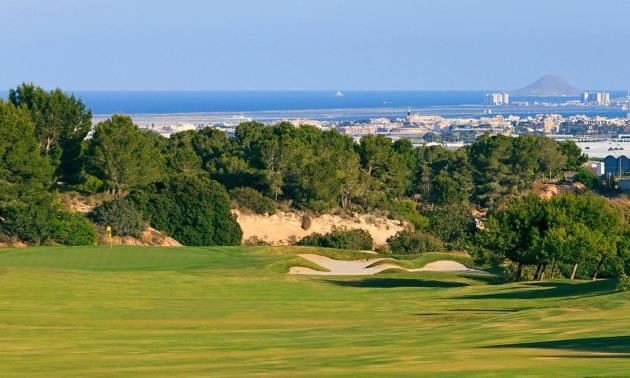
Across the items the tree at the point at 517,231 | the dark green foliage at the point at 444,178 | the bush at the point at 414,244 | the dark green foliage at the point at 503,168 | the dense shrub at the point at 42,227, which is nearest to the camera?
the tree at the point at 517,231

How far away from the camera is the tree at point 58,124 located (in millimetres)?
59625

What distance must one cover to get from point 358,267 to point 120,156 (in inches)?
694

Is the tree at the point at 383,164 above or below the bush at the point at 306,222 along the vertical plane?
above

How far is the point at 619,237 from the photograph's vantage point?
38031 millimetres

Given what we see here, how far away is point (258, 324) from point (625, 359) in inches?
408

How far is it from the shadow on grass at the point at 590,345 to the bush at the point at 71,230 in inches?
1558

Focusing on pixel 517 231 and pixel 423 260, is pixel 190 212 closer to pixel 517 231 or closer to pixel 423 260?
pixel 423 260

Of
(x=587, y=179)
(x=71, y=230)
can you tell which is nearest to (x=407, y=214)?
(x=587, y=179)

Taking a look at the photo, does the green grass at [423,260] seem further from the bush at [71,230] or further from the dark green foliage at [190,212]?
the bush at [71,230]

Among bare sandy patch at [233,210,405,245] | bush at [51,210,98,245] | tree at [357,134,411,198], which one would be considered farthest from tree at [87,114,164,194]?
tree at [357,134,411,198]

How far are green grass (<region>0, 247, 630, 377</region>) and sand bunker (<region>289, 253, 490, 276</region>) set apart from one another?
3951mm

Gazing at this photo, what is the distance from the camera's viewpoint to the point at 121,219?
5622 centimetres

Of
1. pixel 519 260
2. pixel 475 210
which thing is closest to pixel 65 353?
pixel 519 260

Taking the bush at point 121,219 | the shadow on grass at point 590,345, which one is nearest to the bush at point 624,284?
the shadow on grass at point 590,345
